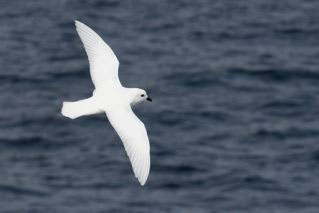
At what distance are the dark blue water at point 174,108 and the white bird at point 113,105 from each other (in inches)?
200

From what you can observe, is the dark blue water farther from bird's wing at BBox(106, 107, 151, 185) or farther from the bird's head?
bird's wing at BBox(106, 107, 151, 185)

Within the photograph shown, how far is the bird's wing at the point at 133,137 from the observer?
11008 millimetres

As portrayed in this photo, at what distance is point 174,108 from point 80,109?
27.9 feet

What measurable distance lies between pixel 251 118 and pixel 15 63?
204 inches

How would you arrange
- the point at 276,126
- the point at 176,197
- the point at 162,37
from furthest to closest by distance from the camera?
the point at 162,37 → the point at 276,126 → the point at 176,197

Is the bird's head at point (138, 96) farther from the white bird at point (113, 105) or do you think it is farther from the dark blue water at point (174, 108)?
the dark blue water at point (174, 108)

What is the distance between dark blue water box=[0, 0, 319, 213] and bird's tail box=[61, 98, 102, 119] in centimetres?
600

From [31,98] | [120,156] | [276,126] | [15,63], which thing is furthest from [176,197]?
[15,63]

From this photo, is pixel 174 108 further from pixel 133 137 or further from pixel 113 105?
pixel 133 137

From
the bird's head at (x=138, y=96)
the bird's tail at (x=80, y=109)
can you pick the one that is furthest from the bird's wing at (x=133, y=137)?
the bird's head at (x=138, y=96)

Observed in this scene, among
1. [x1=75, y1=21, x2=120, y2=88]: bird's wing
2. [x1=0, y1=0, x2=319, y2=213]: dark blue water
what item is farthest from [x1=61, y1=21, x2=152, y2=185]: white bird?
[x1=0, y1=0, x2=319, y2=213]: dark blue water

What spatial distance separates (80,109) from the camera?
1159 cm

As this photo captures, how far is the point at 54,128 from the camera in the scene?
19625mm

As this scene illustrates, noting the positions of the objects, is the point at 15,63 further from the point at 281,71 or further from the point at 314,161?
the point at 314,161
